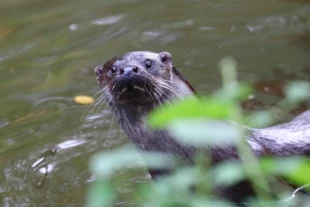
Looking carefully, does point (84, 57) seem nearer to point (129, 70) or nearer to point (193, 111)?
point (129, 70)

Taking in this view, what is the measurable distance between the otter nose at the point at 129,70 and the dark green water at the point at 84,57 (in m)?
0.80

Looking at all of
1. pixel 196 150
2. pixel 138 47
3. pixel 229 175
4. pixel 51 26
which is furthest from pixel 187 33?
pixel 229 175

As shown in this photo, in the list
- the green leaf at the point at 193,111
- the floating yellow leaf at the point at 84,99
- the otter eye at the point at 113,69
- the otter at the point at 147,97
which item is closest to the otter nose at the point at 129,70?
the otter at the point at 147,97

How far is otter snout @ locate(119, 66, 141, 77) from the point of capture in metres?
2.96

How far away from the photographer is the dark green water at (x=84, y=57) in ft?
13.6

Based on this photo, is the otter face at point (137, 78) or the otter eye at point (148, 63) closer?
the otter face at point (137, 78)

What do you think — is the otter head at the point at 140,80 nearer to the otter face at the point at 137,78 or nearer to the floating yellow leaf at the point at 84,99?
the otter face at the point at 137,78

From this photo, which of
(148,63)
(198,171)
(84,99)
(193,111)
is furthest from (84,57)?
(193,111)

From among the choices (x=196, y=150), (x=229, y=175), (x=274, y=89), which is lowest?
(x=274, y=89)

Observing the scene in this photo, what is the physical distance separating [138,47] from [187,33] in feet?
1.54

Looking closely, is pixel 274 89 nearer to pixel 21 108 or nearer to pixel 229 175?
pixel 21 108

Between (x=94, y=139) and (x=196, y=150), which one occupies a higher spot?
(x=196, y=150)

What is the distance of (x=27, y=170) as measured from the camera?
412cm

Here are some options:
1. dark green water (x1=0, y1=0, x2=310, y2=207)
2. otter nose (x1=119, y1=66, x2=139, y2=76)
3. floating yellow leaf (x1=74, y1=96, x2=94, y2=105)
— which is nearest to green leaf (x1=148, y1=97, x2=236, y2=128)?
otter nose (x1=119, y1=66, x2=139, y2=76)
